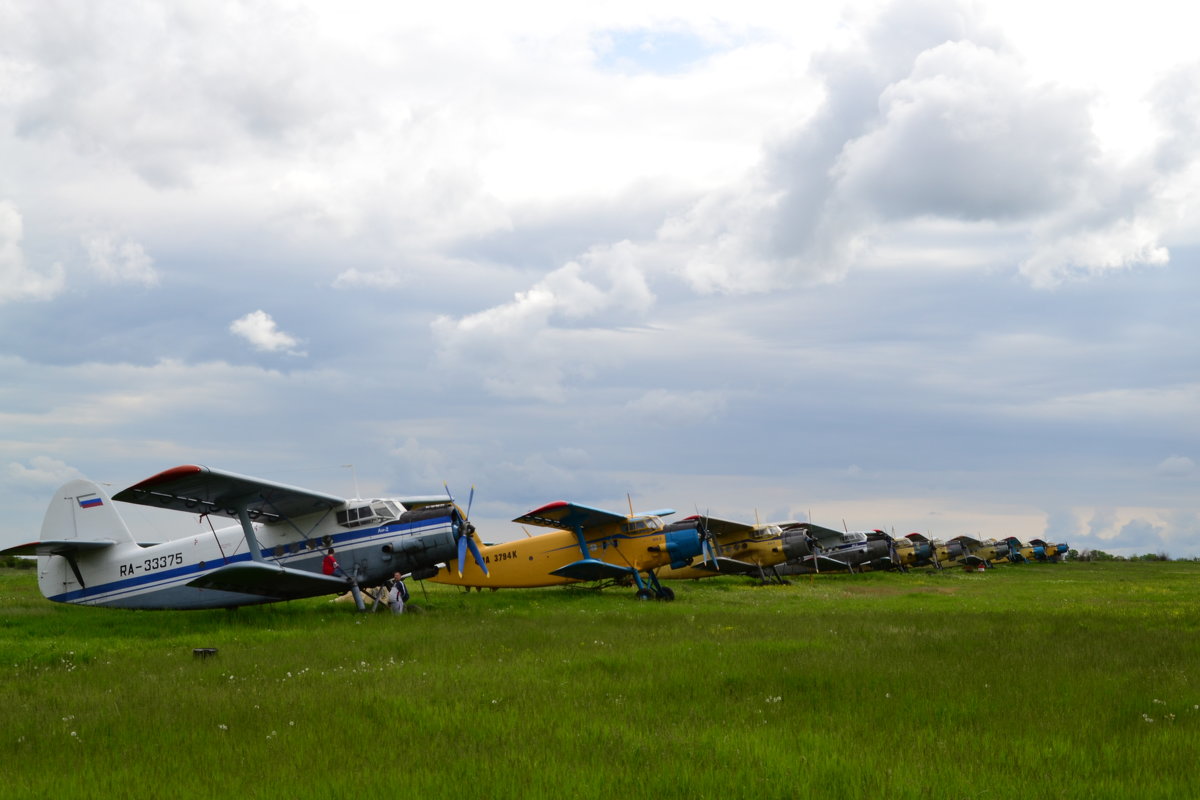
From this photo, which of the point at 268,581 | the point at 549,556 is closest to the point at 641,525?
the point at 549,556

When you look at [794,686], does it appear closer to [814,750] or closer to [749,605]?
[814,750]

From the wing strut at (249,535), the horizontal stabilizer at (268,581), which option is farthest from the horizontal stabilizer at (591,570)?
the wing strut at (249,535)

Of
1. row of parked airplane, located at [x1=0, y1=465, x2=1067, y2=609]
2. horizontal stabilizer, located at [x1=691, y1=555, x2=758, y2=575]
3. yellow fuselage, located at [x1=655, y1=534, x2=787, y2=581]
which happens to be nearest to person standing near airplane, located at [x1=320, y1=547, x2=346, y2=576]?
row of parked airplane, located at [x1=0, y1=465, x2=1067, y2=609]

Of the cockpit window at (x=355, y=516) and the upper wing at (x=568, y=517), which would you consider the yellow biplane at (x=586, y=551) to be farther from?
the cockpit window at (x=355, y=516)

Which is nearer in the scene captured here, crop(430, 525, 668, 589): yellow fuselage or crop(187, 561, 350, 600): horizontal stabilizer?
crop(187, 561, 350, 600): horizontal stabilizer

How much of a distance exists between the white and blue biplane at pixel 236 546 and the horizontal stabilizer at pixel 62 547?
0.02 m

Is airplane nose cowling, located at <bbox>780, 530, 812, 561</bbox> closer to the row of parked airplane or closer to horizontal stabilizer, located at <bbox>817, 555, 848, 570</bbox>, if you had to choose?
horizontal stabilizer, located at <bbox>817, 555, 848, 570</bbox>

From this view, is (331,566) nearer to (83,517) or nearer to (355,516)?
(355,516)

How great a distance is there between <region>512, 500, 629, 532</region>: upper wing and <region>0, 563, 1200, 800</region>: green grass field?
1182 cm

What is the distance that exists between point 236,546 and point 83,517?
487cm

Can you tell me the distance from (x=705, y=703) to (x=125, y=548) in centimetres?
2107

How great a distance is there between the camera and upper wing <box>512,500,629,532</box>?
99.5 ft

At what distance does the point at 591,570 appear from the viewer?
3081 cm

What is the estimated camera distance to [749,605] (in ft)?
85.2
